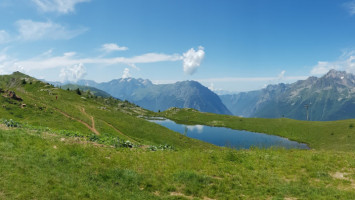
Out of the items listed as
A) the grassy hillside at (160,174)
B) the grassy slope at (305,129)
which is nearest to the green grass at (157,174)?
the grassy hillside at (160,174)

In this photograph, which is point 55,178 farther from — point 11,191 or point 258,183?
point 258,183

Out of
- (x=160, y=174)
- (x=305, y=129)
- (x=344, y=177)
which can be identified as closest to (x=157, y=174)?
(x=160, y=174)

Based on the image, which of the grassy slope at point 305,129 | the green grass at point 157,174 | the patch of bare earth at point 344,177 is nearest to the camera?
the green grass at point 157,174

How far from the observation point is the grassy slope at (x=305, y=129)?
299ft

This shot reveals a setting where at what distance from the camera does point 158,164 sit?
21484 millimetres

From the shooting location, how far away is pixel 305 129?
118 meters

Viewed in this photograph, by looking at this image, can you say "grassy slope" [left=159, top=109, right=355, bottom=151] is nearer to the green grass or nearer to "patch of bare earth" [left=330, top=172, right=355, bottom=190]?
"patch of bare earth" [left=330, top=172, right=355, bottom=190]

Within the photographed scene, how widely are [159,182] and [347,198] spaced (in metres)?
14.9

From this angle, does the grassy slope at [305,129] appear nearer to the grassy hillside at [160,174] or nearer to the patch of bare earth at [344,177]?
the patch of bare earth at [344,177]

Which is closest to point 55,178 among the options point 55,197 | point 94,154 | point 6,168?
point 55,197

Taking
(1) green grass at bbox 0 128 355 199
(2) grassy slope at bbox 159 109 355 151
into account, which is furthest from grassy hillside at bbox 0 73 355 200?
(2) grassy slope at bbox 159 109 355 151

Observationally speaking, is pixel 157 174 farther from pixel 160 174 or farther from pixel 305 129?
pixel 305 129

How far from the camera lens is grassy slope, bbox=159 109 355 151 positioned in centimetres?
9106

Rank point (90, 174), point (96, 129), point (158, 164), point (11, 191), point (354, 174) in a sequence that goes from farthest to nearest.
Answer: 1. point (96, 129)
2. point (158, 164)
3. point (354, 174)
4. point (90, 174)
5. point (11, 191)
